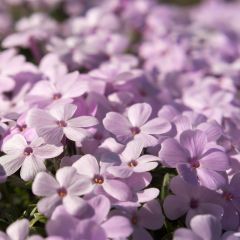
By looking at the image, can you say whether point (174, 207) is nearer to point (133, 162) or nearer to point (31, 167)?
point (133, 162)

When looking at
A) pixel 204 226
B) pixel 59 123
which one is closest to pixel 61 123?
pixel 59 123

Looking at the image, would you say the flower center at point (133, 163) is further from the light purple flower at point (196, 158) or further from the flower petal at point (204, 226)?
the flower petal at point (204, 226)

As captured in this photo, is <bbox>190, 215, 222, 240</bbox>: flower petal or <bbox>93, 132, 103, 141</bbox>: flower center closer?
<bbox>190, 215, 222, 240</bbox>: flower petal

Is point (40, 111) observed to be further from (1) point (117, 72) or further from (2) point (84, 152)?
(1) point (117, 72)

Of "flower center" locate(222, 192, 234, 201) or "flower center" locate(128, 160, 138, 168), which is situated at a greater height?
"flower center" locate(128, 160, 138, 168)

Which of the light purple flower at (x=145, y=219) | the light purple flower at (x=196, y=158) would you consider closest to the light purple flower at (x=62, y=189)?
the light purple flower at (x=145, y=219)

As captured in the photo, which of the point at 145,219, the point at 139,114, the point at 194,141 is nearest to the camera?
the point at 145,219

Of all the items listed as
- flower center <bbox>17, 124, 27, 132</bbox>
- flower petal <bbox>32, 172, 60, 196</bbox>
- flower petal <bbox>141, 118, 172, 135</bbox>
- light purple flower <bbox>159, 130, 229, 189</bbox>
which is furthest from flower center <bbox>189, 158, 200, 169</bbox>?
flower center <bbox>17, 124, 27, 132</bbox>

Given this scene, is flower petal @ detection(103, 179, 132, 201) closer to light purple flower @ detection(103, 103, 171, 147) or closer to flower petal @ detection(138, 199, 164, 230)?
flower petal @ detection(138, 199, 164, 230)
